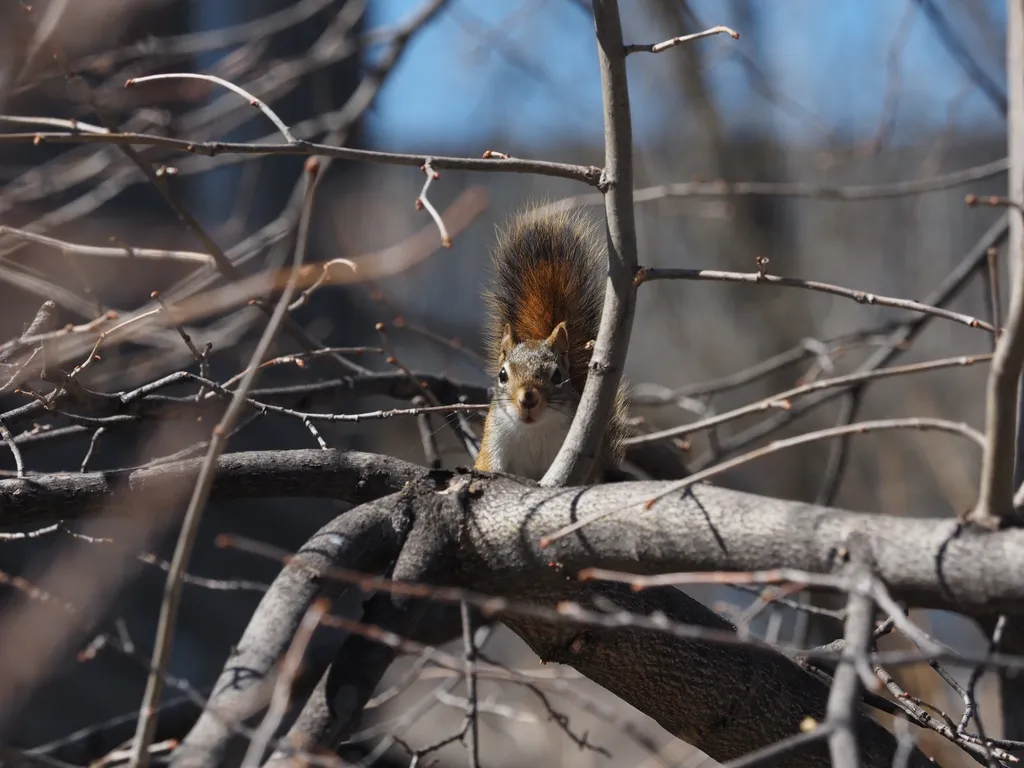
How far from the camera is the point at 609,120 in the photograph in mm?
1433

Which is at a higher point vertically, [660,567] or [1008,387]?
[1008,387]

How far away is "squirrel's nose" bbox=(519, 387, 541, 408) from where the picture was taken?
7.61ft

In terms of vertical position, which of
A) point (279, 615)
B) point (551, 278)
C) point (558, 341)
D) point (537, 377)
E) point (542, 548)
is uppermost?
point (551, 278)

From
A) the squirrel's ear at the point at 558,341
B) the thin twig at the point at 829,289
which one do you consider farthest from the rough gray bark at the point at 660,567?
the squirrel's ear at the point at 558,341

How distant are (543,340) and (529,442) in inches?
11.0

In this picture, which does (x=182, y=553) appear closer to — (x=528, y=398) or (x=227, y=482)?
(x=227, y=482)

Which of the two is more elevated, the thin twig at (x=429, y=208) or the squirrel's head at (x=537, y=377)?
the squirrel's head at (x=537, y=377)

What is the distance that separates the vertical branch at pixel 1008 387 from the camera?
84cm

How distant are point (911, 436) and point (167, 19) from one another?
14.3 ft

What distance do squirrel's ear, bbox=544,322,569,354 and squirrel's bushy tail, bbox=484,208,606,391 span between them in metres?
0.05

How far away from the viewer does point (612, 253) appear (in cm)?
145

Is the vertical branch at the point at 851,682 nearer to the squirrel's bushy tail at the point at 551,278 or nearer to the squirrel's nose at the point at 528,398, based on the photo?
the squirrel's nose at the point at 528,398

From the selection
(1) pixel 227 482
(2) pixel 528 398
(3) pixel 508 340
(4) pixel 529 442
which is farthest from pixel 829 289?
(3) pixel 508 340

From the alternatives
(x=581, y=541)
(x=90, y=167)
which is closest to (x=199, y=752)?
(x=581, y=541)
